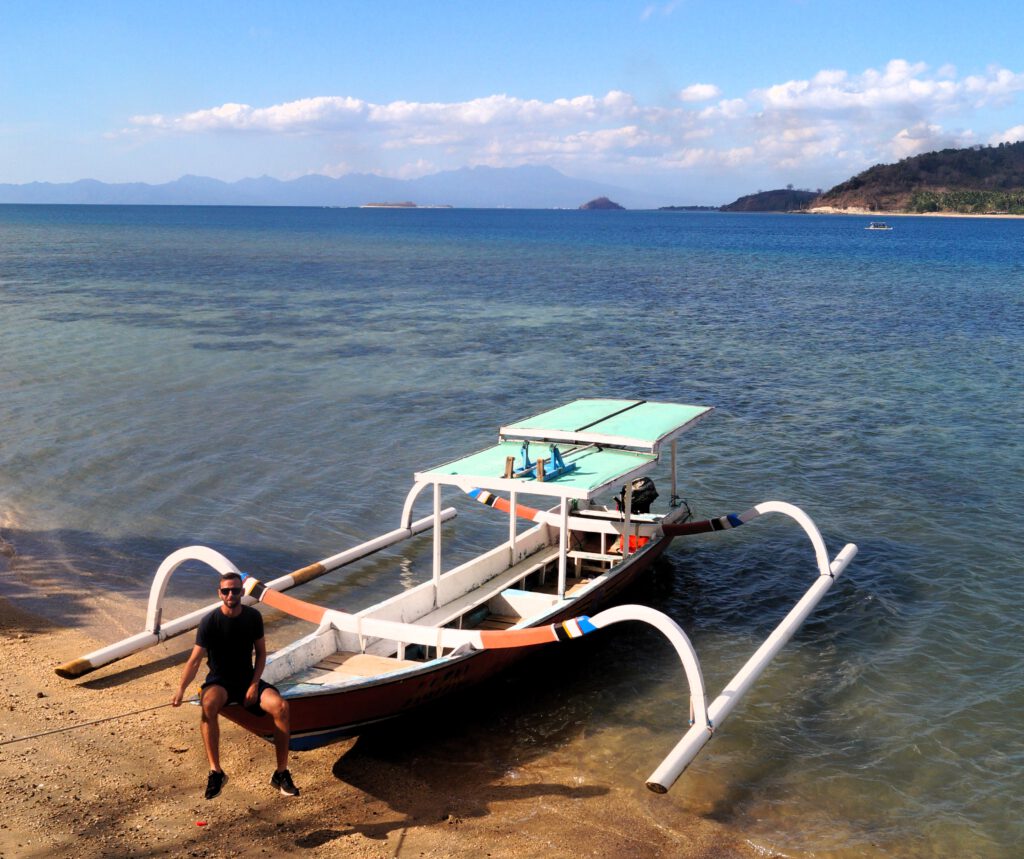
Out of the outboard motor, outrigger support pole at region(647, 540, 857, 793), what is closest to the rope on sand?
outrigger support pole at region(647, 540, 857, 793)

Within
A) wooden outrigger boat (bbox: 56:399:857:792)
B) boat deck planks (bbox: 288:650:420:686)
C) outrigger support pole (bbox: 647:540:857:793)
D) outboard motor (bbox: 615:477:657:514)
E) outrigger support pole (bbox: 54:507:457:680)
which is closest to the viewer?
outrigger support pole (bbox: 647:540:857:793)

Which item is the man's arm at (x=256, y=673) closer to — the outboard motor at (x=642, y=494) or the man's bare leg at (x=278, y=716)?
the man's bare leg at (x=278, y=716)

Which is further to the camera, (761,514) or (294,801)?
(761,514)

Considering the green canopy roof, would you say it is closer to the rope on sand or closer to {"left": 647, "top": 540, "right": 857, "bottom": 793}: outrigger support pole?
{"left": 647, "top": 540, "right": 857, "bottom": 793}: outrigger support pole

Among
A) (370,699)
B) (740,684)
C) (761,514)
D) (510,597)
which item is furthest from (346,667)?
(761,514)

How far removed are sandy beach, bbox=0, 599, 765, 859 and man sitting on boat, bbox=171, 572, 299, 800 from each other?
77 cm

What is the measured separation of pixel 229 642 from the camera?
958 centimetres

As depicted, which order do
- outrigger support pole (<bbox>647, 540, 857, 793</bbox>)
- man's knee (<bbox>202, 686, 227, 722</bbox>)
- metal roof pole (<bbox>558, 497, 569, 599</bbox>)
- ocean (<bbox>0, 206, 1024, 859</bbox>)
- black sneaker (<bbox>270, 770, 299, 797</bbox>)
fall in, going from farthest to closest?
metal roof pole (<bbox>558, 497, 569, 599</bbox>)
ocean (<bbox>0, 206, 1024, 859</bbox>)
black sneaker (<bbox>270, 770, 299, 797</bbox>)
outrigger support pole (<bbox>647, 540, 857, 793</bbox>)
man's knee (<bbox>202, 686, 227, 722</bbox>)

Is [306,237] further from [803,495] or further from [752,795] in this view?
[752,795]

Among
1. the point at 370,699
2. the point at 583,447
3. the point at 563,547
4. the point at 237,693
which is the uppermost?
the point at 583,447

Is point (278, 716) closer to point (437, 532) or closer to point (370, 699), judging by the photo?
point (370, 699)

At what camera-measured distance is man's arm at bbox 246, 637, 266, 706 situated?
9.70 meters

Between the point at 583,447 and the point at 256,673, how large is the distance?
281 inches

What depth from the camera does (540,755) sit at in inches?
452
